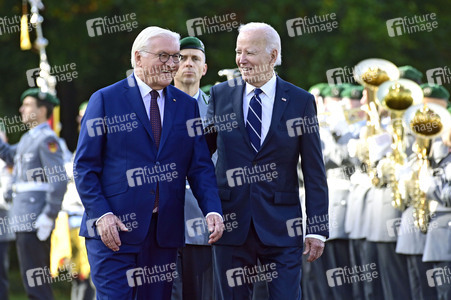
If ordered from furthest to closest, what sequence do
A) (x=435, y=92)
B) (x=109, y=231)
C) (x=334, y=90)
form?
(x=334, y=90), (x=435, y=92), (x=109, y=231)

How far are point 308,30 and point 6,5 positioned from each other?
536cm

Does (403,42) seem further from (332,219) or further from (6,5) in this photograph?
(332,219)

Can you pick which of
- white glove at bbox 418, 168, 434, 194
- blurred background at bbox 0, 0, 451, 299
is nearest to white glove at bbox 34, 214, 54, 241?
white glove at bbox 418, 168, 434, 194

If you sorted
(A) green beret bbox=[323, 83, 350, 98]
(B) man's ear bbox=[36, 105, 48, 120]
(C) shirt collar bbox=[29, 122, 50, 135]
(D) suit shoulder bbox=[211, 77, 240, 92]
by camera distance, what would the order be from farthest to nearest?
(A) green beret bbox=[323, 83, 350, 98] < (B) man's ear bbox=[36, 105, 48, 120] < (C) shirt collar bbox=[29, 122, 50, 135] < (D) suit shoulder bbox=[211, 77, 240, 92]

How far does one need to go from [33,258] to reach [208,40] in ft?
34.6

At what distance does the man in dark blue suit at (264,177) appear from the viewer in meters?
7.71

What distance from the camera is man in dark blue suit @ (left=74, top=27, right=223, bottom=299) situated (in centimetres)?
736

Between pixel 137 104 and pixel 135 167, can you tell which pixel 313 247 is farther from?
pixel 137 104

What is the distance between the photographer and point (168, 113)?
7.68m

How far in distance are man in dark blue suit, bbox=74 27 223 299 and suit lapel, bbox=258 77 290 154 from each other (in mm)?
418

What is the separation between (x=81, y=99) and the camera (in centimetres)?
2356

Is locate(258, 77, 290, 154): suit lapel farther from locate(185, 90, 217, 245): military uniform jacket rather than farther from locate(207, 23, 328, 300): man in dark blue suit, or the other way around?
locate(185, 90, 217, 245): military uniform jacket

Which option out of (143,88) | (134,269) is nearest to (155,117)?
(143,88)

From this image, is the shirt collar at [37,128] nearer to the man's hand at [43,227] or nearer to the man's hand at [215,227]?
the man's hand at [43,227]
